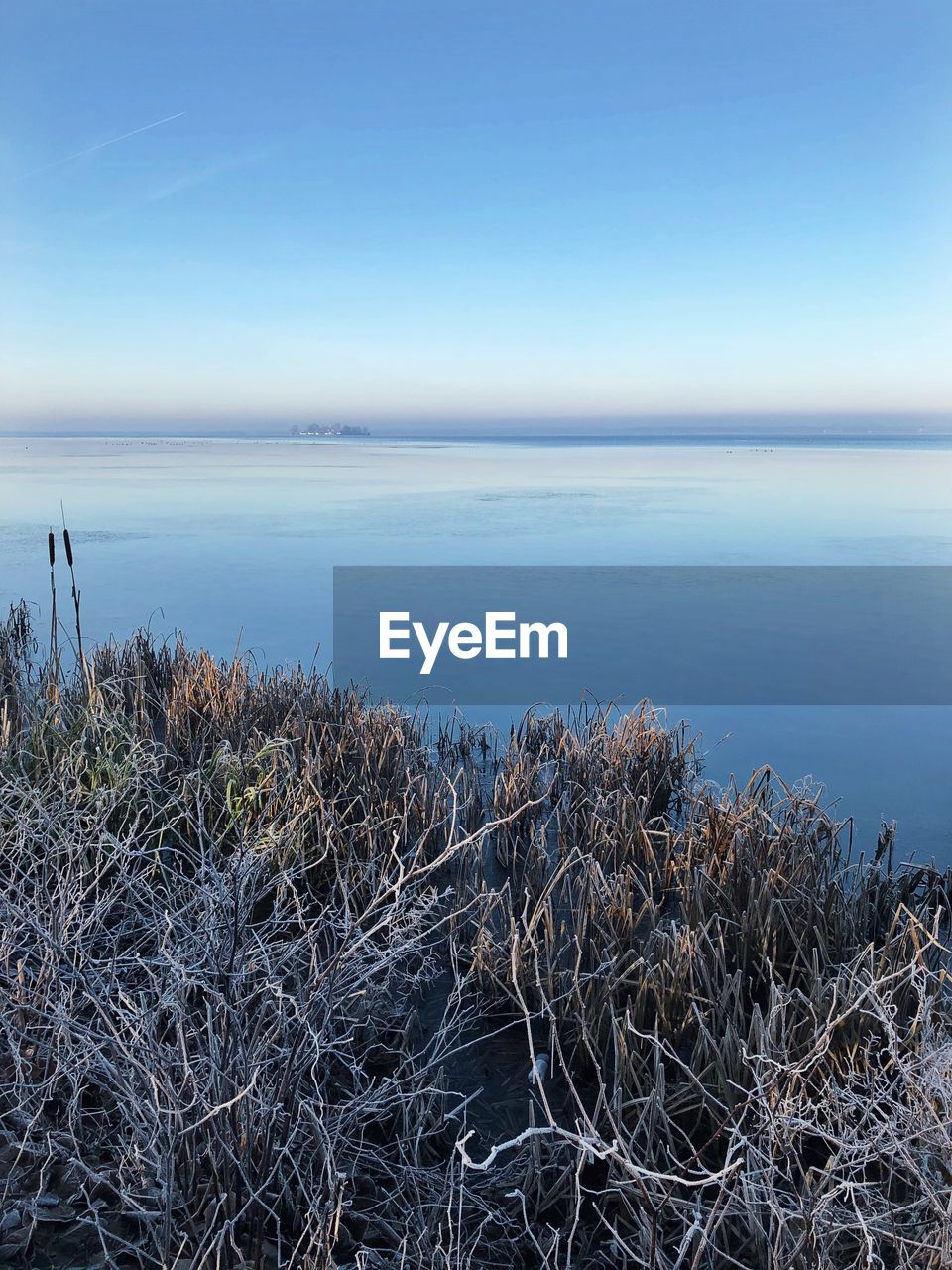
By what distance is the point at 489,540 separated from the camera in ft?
53.3

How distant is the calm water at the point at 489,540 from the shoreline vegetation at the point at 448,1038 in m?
1.83

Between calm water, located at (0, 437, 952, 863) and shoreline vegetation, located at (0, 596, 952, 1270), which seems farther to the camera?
calm water, located at (0, 437, 952, 863)

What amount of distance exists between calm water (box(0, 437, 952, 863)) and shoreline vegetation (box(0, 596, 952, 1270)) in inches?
71.9

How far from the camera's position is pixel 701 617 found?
35.7ft

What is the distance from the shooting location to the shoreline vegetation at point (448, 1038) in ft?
6.27

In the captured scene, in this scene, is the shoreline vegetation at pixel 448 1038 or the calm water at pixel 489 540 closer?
the shoreline vegetation at pixel 448 1038

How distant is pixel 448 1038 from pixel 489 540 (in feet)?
45.0

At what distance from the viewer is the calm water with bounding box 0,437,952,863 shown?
6.69 metres

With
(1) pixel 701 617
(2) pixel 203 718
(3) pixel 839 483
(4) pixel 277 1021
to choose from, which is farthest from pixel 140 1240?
(3) pixel 839 483

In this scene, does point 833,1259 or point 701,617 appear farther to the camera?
point 701,617

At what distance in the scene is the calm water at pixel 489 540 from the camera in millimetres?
6688

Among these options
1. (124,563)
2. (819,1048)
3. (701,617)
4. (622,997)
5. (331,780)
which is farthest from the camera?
(124,563)

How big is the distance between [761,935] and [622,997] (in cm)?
48

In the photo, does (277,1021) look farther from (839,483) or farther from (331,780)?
(839,483)
